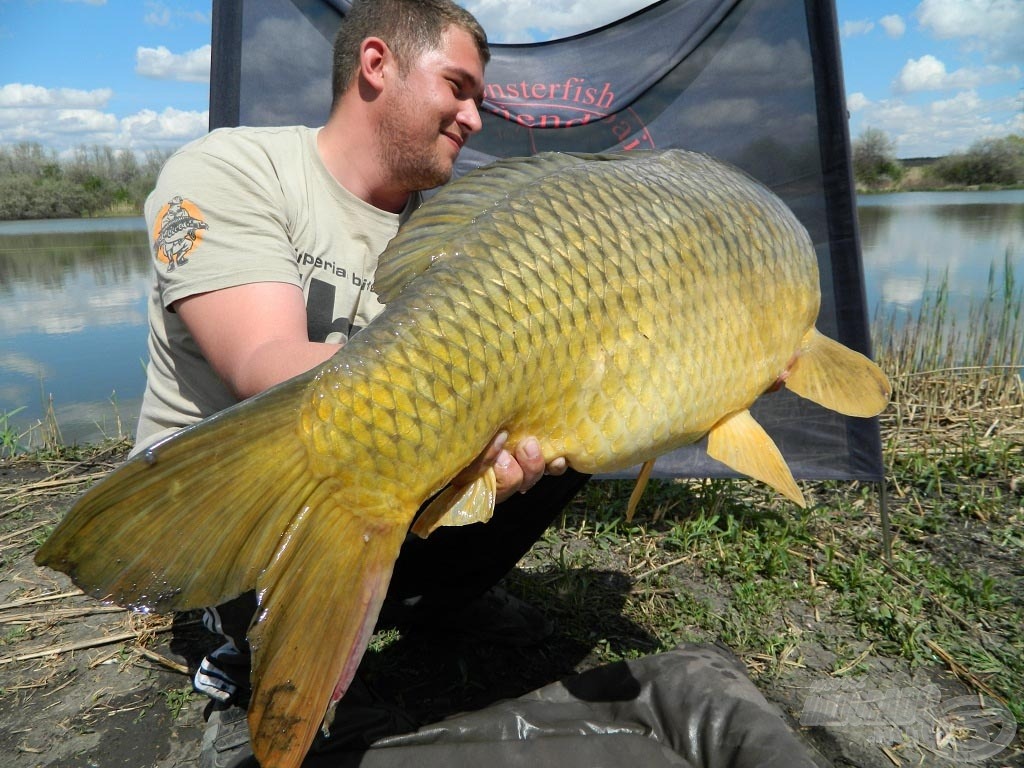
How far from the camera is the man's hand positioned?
1.08m

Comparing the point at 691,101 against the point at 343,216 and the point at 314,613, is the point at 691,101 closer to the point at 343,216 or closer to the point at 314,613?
the point at 343,216

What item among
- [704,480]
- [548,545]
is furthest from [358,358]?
[704,480]

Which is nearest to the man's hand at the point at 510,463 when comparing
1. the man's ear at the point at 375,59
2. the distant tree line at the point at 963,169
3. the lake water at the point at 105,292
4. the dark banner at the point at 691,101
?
the man's ear at the point at 375,59

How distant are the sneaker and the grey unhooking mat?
13 centimetres

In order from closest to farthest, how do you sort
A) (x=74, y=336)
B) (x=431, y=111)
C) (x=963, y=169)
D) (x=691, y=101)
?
1. (x=431, y=111)
2. (x=691, y=101)
3. (x=74, y=336)
4. (x=963, y=169)

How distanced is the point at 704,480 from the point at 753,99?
1305mm

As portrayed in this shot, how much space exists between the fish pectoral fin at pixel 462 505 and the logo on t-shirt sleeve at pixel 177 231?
0.64m

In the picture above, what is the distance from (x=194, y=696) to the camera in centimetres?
173

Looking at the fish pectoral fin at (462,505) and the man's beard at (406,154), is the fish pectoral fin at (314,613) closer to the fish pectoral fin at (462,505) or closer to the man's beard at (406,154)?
the fish pectoral fin at (462,505)

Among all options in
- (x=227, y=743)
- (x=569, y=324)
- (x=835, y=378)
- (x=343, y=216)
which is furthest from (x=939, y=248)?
(x=227, y=743)

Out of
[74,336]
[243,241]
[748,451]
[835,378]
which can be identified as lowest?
[74,336]

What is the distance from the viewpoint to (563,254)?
41.4 inches

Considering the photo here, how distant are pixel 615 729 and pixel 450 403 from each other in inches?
33.5

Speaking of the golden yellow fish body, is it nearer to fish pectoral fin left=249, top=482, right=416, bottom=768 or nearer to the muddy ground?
fish pectoral fin left=249, top=482, right=416, bottom=768
